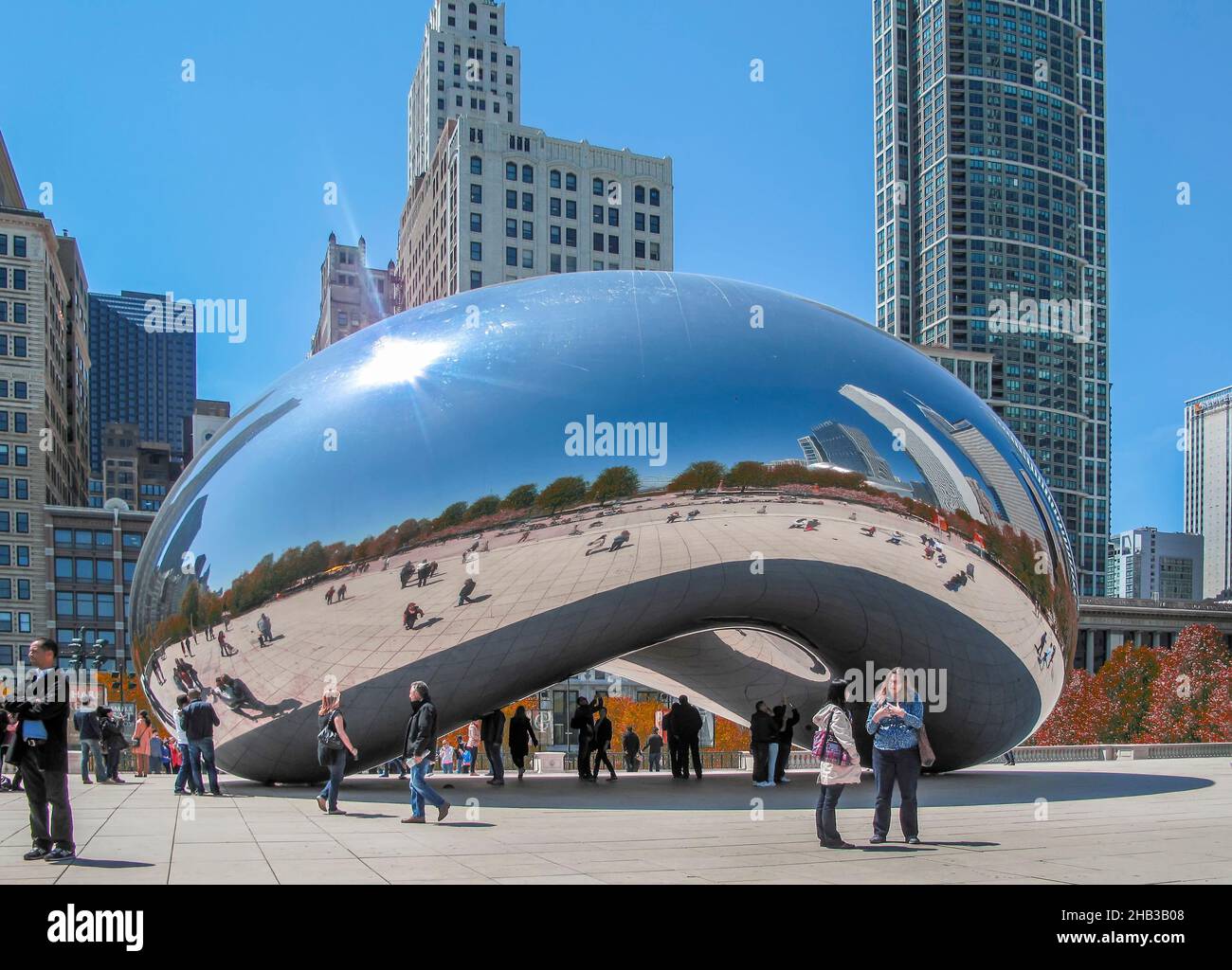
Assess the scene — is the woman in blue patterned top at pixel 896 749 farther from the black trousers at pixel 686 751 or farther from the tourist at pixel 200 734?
the black trousers at pixel 686 751

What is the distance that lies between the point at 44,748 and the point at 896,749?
6.52 m

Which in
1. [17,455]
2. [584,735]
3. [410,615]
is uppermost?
[17,455]

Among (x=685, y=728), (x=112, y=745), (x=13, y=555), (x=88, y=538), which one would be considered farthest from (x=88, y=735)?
(x=88, y=538)

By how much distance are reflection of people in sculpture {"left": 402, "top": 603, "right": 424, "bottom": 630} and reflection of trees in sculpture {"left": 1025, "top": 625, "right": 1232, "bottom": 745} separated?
4592cm

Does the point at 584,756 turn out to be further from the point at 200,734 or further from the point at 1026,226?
the point at 1026,226

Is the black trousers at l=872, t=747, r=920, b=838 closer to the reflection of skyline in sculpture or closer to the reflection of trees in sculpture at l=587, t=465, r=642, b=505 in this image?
the reflection of trees in sculpture at l=587, t=465, r=642, b=505

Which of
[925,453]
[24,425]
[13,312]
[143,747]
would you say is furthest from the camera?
[24,425]

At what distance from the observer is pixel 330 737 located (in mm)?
11750

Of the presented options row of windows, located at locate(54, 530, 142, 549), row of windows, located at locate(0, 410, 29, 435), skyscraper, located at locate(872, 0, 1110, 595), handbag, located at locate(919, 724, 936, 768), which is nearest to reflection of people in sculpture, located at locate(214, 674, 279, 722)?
handbag, located at locate(919, 724, 936, 768)

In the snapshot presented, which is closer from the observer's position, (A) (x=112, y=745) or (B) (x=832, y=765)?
(B) (x=832, y=765)

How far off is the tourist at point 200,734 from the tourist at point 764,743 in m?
6.85

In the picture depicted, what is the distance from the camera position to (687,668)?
1794 centimetres
